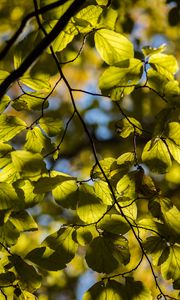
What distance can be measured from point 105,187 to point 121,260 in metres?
0.23

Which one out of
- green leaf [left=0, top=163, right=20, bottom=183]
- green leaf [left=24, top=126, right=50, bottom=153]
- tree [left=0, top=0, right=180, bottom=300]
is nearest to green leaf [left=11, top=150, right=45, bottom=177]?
tree [left=0, top=0, right=180, bottom=300]

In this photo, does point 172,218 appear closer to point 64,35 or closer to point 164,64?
point 164,64

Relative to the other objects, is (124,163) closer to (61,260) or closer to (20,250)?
(61,260)

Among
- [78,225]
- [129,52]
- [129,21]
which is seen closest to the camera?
[129,52]

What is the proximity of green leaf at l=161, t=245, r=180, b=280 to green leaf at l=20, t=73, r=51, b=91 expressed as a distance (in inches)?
25.6

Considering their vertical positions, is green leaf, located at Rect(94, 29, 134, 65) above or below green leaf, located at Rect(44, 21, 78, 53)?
below

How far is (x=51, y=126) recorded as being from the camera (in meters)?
1.69

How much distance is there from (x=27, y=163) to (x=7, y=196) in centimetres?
13

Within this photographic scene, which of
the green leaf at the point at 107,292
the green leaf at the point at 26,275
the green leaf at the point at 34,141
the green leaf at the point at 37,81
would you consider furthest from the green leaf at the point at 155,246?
the green leaf at the point at 37,81

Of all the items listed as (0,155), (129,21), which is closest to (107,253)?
(0,155)

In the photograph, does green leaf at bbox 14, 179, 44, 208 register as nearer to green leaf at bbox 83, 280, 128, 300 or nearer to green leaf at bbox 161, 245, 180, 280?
green leaf at bbox 83, 280, 128, 300

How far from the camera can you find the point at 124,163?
1570 millimetres

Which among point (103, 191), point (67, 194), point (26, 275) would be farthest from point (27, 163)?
point (26, 275)

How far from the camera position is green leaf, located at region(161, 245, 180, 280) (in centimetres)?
154
